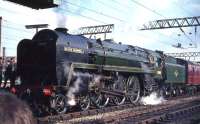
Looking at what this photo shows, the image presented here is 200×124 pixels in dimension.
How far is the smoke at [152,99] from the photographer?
22492mm

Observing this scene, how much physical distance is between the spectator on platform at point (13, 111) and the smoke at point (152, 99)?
58.9 ft

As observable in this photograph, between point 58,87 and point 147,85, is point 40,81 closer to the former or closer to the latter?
point 58,87

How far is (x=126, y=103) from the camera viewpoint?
20.8 metres

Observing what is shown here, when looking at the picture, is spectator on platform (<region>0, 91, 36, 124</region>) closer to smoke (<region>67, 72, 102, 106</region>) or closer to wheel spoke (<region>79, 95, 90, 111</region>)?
smoke (<region>67, 72, 102, 106</region>)

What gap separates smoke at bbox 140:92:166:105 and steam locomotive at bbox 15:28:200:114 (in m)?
0.87

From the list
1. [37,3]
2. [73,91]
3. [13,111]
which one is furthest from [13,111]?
[73,91]

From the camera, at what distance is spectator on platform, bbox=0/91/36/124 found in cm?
438

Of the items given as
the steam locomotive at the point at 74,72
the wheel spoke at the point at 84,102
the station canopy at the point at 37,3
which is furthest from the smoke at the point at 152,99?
the station canopy at the point at 37,3

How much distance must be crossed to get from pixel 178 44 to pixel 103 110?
34.7 meters

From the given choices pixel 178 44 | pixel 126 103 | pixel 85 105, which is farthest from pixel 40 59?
pixel 178 44

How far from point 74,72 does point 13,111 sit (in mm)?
11419

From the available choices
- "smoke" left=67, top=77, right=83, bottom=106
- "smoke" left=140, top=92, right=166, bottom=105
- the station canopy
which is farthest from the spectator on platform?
"smoke" left=140, top=92, right=166, bottom=105

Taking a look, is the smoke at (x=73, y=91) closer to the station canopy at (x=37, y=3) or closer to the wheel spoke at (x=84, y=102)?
the wheel spoke at (x=84, y=102)

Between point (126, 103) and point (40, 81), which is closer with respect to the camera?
point (40, 81)
